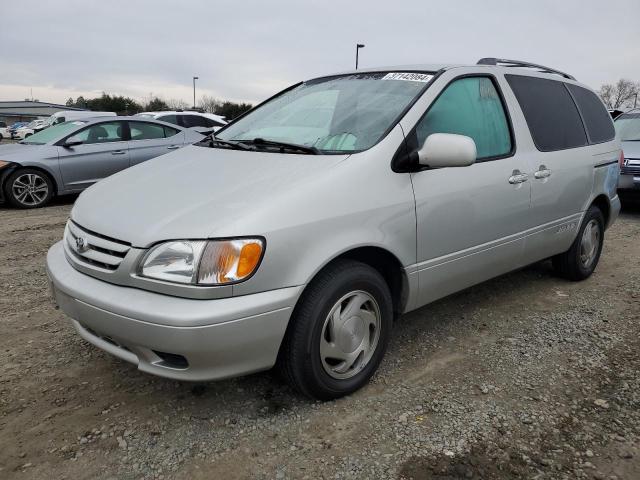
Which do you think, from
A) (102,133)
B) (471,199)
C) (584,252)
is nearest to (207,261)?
(471,199)

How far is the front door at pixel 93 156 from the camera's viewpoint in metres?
7.79

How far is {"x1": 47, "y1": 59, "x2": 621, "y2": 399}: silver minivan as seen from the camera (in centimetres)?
211

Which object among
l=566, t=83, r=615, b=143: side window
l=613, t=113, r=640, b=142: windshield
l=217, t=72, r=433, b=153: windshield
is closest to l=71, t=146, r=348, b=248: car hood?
l=217, t=72, r=433, b=153: windshield

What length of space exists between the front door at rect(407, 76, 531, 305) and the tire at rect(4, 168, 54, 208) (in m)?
6.69

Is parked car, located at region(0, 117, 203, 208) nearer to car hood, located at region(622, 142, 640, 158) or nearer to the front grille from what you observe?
the front grille

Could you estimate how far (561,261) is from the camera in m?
4.32

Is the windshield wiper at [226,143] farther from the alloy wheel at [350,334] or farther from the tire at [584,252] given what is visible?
the tire at [584,252]

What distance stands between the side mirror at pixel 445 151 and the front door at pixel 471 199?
13 cm

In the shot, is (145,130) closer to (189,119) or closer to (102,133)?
(102,133)

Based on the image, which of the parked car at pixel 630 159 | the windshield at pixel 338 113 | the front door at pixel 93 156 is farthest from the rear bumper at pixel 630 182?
the front door at pixel 93 156

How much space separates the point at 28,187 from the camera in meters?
7.57

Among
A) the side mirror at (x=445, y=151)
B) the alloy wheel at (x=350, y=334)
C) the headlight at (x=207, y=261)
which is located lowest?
the alloy wheel at (x=350, y=334)

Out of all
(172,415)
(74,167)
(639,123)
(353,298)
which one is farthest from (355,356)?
(639,123)

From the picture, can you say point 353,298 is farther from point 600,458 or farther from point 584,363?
point 584,363
